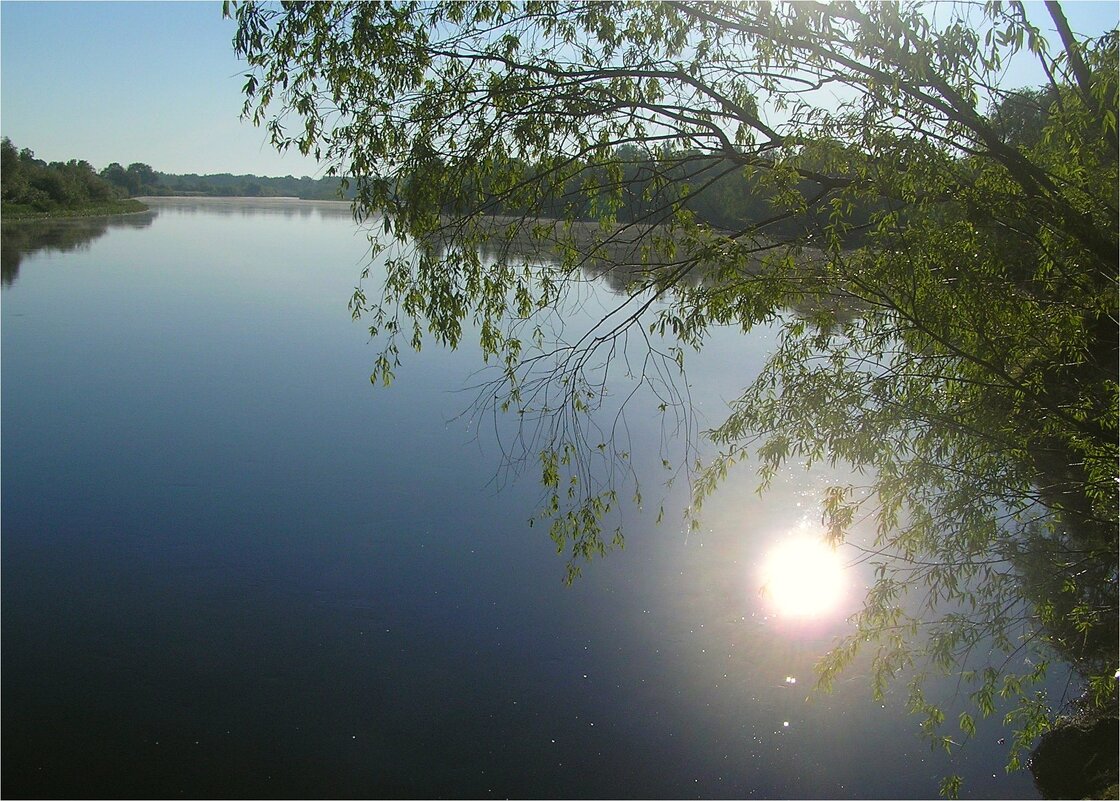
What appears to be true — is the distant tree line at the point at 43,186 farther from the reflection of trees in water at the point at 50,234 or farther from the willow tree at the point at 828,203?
the willow tree at the point at 828,203

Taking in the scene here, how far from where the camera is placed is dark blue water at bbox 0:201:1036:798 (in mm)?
4914

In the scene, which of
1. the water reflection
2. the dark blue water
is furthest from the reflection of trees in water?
the water reflection

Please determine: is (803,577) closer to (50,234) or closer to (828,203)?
(828,203)

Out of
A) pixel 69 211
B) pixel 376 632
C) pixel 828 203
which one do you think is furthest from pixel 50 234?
pixel 828 203

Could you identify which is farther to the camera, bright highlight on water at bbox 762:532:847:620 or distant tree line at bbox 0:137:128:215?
distant tree line at bbox 0:137:128:215

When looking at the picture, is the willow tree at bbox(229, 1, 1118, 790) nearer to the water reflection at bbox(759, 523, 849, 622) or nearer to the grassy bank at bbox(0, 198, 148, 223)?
the water reflection at bbox(759, 523, 849, 622)

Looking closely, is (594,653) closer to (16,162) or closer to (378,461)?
(378,461)

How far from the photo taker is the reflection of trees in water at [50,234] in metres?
25.0

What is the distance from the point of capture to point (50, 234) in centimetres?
3412

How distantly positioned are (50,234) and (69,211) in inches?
475

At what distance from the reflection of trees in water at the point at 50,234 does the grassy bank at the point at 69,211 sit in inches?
18.0

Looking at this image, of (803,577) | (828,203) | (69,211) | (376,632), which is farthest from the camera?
(69,211)

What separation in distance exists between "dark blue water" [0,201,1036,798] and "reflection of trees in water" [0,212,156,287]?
14.2m

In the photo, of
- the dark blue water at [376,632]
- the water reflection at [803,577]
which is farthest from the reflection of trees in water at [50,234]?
the water reflection at [803,577]
